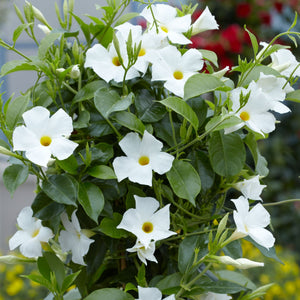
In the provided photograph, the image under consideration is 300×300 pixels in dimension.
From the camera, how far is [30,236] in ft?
2.49

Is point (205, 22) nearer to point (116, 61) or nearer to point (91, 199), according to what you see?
point (116, 61)

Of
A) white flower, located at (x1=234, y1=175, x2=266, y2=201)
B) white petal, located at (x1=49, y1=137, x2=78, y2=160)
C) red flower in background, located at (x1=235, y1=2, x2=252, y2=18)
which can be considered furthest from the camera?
red flower in background, located at (x1=235, y1=2, x2=252, y2=18)

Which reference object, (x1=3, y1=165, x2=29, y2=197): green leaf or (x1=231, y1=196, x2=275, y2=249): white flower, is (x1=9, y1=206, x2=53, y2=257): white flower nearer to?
(x1=3, y1=165, x2=29, y2=197): green leaf

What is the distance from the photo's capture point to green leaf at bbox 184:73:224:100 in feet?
2.11

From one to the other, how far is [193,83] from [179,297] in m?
0.31

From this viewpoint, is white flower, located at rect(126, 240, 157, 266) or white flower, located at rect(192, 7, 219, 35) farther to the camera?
white flower, located at rect(192, 7, 219, 35)

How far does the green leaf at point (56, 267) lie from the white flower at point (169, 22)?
0.36 metres

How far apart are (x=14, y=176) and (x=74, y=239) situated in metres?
0.12

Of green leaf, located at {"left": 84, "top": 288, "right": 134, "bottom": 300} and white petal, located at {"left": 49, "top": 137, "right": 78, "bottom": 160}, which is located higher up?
white petal, located at {"left": 49, "top": 137, "right": 78, "bottom": 160}

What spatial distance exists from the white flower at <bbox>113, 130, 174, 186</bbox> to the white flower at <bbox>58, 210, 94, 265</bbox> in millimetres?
100

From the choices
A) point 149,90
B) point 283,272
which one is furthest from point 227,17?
point 149,90

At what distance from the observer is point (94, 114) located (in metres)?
0.73

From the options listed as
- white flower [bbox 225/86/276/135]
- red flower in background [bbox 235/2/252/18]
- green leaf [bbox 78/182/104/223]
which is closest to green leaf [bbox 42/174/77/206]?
green leaf [bbox 78/182/104/223]

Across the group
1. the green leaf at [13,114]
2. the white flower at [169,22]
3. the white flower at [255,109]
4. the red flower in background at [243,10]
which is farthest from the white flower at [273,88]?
the red flower in background at [243,10]
